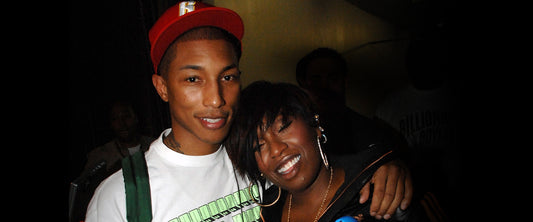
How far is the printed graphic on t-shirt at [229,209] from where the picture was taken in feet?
2.97

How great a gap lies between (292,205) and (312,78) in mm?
1041

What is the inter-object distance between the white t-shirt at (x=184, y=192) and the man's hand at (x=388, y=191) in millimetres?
444

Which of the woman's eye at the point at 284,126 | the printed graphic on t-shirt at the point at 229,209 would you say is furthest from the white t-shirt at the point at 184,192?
the woman's eye at the point at 284,126

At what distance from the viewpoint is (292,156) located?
1.01 metres

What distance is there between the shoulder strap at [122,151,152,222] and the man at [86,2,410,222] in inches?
1.1

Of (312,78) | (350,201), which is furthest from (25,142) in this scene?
(312,78)

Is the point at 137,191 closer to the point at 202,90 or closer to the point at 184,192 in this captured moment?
the point at 184,192

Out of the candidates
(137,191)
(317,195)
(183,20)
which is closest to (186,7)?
(183,20)

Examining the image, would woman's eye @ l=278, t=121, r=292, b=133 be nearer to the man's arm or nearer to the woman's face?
the woman's face

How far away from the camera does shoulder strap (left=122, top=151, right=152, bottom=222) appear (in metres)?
0.80

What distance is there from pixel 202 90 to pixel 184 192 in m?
0.35

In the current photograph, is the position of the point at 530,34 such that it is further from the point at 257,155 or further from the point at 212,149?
the point at 212,149

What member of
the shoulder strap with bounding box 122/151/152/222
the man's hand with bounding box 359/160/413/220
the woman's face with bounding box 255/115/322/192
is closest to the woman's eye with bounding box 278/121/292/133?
the woman's face with bounding box 255/115/322/192

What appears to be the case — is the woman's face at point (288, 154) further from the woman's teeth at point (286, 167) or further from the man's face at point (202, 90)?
the man's face at point (202, 90)
